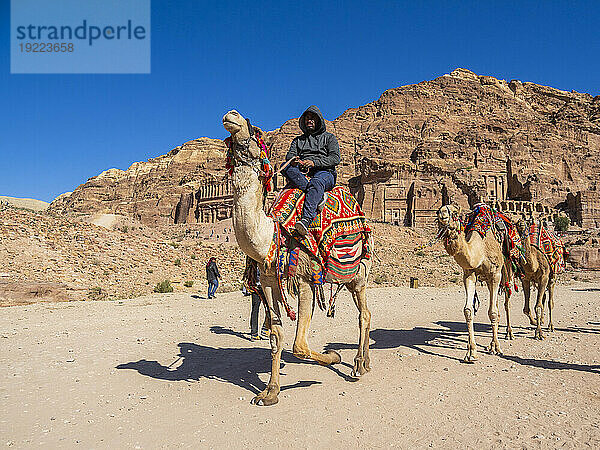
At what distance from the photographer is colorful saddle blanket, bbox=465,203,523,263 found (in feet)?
25.4

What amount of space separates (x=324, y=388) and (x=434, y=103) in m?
148

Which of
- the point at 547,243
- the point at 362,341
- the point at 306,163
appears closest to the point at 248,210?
the point at 306,163

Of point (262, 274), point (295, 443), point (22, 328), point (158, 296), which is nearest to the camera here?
point (295, 443)

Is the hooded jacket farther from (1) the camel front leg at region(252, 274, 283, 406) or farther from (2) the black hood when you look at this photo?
(1) the camel front leg at region(252, 274, 283, 406)

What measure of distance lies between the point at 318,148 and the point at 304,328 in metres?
2.43

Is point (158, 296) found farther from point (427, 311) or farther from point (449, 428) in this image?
point (449, 428)

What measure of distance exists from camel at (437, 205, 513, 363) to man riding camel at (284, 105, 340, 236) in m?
2.15

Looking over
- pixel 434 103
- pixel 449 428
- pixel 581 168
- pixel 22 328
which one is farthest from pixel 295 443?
pixel 434 103

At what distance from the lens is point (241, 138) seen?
455 centimetres

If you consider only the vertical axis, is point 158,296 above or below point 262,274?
below

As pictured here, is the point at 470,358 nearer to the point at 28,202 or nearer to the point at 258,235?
the point at 258,235

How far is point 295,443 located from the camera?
4.00m

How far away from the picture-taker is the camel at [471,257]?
6.87 meters

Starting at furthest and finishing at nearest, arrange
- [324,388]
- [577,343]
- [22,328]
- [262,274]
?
[22,328] → [577,343] → [324,388] → [262,274]
